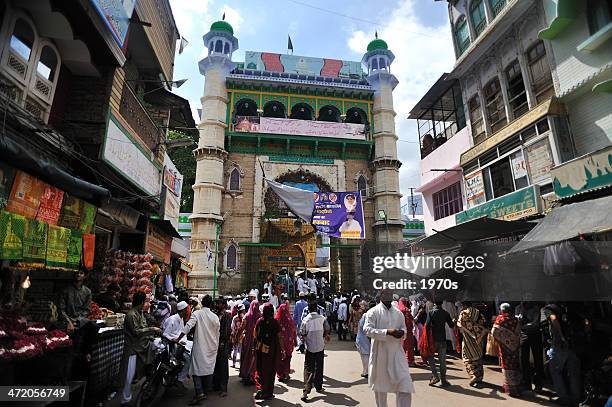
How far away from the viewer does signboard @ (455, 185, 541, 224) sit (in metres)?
9.49

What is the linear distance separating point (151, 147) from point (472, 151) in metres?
11.9

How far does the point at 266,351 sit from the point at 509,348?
14.0ft

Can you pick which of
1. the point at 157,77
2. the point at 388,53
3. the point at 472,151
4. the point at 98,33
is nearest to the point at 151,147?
the point at 157,77

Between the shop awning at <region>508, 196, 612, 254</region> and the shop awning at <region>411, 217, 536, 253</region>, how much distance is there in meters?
1.09

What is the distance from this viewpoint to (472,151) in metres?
12.7

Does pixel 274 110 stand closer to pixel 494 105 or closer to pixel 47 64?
pixel 494 105

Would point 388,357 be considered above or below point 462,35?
below

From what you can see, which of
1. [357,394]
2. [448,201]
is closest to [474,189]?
[448,201]

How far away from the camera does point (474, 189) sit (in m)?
12.6

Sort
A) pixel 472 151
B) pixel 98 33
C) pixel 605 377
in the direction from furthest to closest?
pixel 472 151 → pixel 98 33 → pixel 605 377

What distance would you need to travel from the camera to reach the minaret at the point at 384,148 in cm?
2219

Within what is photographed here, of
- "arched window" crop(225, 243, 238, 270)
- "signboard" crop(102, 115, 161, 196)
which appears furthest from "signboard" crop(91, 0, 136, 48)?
"arched window" crop(225, 243, 238, 270)

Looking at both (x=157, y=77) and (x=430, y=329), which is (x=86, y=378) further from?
(x=157, y=77)

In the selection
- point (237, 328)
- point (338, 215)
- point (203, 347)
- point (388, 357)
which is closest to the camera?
point (388, 357)
